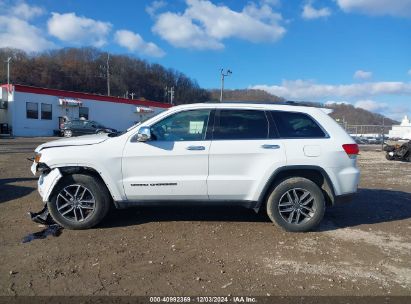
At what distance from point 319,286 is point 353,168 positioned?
7.60ft

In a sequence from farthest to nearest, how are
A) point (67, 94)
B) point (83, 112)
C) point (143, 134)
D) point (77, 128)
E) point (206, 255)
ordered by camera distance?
point (83, 112) → point (67, 94) → point (77, 128) → point (143, 134) → point (206, 255)

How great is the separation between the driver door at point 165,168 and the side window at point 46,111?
40.7 meters

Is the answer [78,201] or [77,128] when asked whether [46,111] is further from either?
[78,201]

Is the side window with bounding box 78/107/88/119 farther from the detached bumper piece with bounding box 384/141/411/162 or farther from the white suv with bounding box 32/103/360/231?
the white suv with bounding box 32/103/360/231

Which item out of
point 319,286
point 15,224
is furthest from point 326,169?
point 15,224

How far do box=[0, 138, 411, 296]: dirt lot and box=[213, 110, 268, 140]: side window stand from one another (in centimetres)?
135

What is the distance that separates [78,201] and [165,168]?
1290mm

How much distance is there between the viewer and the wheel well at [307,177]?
573cm

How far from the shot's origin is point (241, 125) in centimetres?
579

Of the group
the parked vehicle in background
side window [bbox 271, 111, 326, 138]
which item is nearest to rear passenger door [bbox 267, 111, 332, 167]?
side window [bbox 271, 111, 326, 138]

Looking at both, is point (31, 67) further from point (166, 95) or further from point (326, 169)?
point (326, 169)

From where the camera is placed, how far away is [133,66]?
11369 cm

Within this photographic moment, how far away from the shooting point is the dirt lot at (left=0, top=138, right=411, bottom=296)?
Result: 4012 millimetres

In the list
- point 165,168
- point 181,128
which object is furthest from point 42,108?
point 165,168
